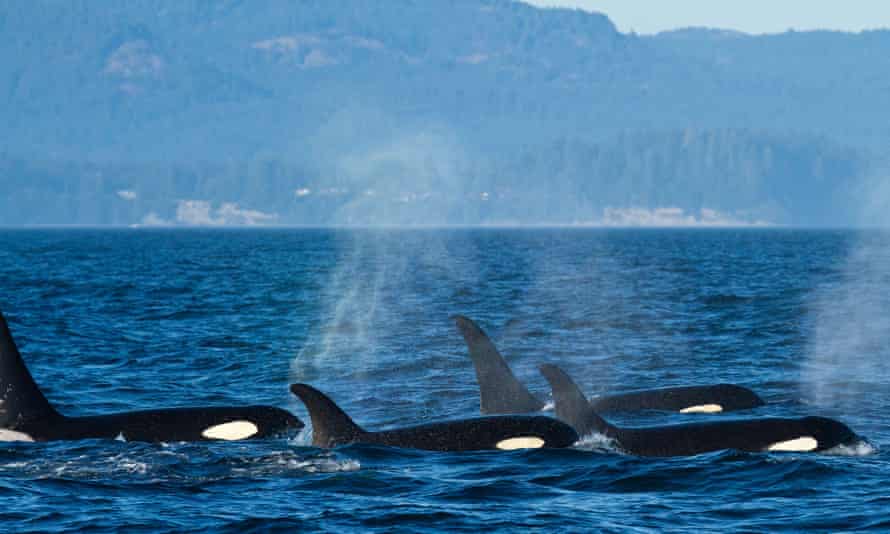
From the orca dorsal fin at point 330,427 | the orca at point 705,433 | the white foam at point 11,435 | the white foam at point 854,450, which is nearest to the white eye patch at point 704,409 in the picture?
the orca at point 705,433

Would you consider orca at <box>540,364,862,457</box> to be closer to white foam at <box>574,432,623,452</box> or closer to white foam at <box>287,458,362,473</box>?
white foam at <box>574,432,623,452</box>

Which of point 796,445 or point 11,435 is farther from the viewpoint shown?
point 11,435

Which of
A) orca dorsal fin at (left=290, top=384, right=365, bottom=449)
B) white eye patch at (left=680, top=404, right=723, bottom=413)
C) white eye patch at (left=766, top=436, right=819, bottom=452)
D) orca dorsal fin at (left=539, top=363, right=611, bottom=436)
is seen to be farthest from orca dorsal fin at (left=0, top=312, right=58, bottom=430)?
white eye patch at (left=680, top=404, right=723, bottom=413)

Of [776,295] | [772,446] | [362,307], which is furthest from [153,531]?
[776,295]

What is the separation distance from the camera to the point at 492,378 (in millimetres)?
17375

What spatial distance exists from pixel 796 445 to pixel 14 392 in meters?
7.70

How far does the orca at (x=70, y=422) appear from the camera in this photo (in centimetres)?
1487

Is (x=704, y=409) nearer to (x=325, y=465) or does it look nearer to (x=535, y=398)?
(x=535, y=398)

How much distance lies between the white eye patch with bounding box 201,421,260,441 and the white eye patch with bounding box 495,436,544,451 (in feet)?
8.81

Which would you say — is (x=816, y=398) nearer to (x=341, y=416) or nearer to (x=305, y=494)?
(x=341, y=416)

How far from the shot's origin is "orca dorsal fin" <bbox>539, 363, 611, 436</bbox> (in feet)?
49.2

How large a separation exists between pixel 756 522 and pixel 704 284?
4129cm

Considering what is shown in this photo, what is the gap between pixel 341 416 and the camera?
582 inches

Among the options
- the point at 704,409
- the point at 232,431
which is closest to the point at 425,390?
the point at 704,409
